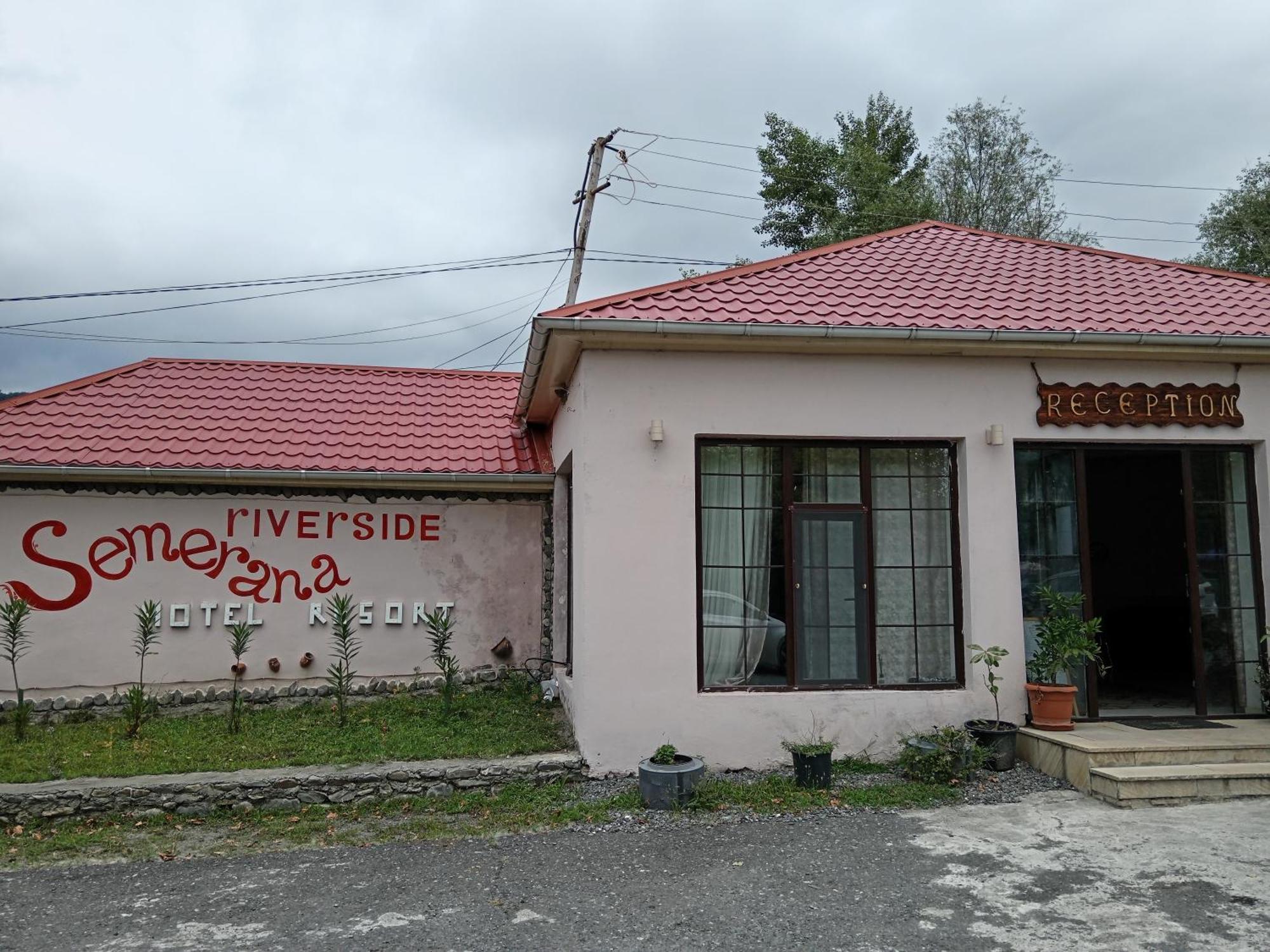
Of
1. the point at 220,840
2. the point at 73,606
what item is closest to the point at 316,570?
the point at 73,606

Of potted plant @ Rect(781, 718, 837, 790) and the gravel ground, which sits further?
potted plant @ Rect(781, 718, 837, 790)

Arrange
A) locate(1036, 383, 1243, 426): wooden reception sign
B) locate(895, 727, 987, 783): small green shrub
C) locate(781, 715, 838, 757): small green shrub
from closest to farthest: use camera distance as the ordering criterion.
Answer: locate(895, 727, 987, 783): small green shrub → locate(781, 715, 838, 757): small green shrub → locate(1036, 383, 1243, 426): wooden reception sign

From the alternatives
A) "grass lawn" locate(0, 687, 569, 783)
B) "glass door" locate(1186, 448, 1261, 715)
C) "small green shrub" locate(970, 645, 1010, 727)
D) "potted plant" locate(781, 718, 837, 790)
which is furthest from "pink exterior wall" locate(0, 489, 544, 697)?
Result: "glass door" locate(1186, 448, 1261, 715)

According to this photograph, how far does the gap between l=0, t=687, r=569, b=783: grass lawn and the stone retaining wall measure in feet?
0.74

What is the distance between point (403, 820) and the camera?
5941mm

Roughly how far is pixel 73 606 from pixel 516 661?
14.1 ft

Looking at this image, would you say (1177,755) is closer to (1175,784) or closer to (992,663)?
(1175,784)

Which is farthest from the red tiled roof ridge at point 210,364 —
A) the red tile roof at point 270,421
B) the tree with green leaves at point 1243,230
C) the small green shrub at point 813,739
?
the tree with green leaves at point 1243,230

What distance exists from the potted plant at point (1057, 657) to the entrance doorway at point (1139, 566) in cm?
357

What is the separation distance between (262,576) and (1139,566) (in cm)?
1059

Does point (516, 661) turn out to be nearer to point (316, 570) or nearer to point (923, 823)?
point (316, 570)

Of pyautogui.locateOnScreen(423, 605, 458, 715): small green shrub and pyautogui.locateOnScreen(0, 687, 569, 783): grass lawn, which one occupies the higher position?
pyautogui.locateOnScreen(423, 605, 458, 715): small green shrub

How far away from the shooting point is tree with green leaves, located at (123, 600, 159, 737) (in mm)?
7551

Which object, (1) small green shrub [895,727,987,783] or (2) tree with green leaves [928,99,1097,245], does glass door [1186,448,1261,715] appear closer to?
(1) small green shrub [895,727,987,783]
